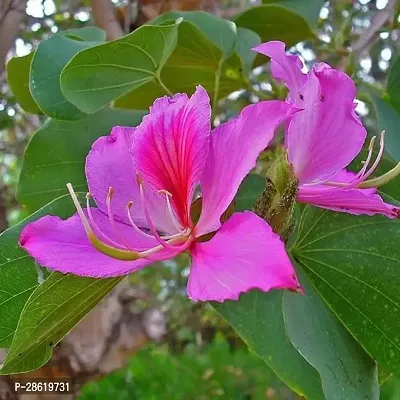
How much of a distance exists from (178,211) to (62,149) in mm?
→ 301

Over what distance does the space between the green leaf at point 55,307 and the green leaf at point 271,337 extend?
204mm

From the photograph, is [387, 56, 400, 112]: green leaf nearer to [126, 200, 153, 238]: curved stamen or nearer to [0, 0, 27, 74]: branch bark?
[126, 200, 153, 238]: curved stamen

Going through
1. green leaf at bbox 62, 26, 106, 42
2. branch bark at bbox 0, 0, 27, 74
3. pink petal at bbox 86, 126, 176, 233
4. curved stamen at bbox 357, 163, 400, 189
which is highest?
curved stamen at bbox 357, 163, 400, 189

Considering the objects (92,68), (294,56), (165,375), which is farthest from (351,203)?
(165,375)

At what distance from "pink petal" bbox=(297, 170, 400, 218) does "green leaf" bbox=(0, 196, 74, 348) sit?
0.20m

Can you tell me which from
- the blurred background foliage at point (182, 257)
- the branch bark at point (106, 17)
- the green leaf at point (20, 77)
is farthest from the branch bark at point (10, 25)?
the green leaf at point (20, 77)

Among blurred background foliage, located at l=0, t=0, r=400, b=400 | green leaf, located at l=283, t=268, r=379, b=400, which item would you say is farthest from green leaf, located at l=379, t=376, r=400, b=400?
green leaf, located at l=283, t=268, r=379, b=400

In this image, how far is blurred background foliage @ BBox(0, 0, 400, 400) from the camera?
43.4 inches

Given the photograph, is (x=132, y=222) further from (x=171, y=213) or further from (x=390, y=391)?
(x=390, y=391)

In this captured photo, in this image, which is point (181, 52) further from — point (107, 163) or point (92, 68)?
point (107, 163)

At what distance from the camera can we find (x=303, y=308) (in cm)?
51

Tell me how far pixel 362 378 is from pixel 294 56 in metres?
0.24

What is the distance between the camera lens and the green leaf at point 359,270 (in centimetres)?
54

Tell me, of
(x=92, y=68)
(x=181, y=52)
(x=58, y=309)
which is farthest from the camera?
(x=181, y=52)
